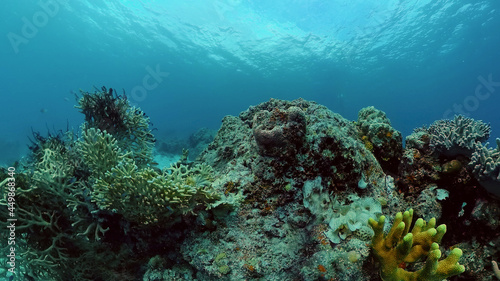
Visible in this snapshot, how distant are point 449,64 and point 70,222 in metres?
70.5

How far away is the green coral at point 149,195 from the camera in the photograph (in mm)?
2943

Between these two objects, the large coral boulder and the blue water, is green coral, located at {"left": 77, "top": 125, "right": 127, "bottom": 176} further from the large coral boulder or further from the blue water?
the blue water

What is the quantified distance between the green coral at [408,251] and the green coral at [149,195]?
6.91 feet

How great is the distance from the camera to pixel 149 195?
2.94m

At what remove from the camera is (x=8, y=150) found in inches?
1205

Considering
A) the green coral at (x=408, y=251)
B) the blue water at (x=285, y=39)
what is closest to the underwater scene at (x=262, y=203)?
the green coral at (x=408, y=251)

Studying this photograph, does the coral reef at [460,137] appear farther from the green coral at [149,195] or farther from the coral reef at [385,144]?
the green coral at [149,195]

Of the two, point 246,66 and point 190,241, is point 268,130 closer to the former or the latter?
point 190,241

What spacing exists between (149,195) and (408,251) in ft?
9.53

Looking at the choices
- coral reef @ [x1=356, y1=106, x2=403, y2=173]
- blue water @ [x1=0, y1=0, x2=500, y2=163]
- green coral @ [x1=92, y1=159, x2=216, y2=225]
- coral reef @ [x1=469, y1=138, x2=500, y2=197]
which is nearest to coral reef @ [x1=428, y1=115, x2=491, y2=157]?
coral reef @ [x1=469, y1=138, x2=500, y2=197]

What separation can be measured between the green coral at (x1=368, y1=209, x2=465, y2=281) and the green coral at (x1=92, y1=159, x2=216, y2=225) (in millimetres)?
2105

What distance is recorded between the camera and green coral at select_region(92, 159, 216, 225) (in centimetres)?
294

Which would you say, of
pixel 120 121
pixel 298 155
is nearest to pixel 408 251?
pixel 298 155

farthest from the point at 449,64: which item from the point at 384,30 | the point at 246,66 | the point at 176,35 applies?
the point at 176,35
